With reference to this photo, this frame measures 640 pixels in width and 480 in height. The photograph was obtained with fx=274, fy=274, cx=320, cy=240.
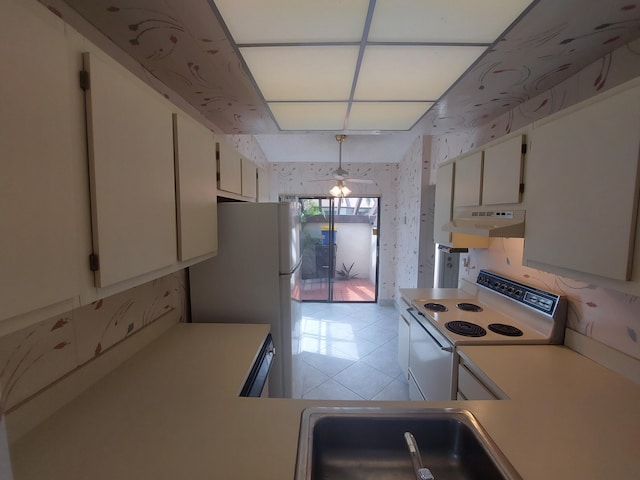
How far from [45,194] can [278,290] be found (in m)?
1.34

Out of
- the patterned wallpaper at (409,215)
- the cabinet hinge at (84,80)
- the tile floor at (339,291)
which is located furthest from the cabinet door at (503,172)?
the tile floor at (339,291)

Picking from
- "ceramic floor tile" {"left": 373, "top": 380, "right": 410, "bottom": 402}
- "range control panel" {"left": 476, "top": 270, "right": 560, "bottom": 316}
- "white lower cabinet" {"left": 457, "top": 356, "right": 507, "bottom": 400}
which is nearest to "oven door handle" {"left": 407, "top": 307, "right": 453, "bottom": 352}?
"white lower cabinet" {"left": 457, "top": 356, "right": 507, "bottom": 400}

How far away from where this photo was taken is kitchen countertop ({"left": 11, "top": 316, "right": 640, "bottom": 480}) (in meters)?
0.77

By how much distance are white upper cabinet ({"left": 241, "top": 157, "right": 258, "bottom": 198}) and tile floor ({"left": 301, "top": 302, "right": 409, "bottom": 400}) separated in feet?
5.62

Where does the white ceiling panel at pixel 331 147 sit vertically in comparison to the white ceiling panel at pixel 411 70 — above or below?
above

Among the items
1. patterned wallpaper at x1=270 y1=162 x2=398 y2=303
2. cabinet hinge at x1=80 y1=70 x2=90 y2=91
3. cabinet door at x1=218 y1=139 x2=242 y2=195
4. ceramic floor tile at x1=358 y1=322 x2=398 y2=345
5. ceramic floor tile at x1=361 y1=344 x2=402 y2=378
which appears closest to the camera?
cabinet hinge at x1=80 y1=70 x2=90 y2=91

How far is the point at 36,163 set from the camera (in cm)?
62

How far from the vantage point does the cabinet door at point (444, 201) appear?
2128mm

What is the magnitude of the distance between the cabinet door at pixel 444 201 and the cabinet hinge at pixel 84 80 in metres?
2.07

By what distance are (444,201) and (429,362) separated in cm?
123

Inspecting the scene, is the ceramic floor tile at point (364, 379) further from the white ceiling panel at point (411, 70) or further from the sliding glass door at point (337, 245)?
the white ceiling panel at point (411, 70)

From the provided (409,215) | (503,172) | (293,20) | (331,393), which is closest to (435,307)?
(503,172)

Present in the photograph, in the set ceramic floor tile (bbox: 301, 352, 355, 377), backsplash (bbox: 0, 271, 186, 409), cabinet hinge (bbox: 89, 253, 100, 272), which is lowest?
ceramic floor tile (bbox: 301, 352, 355, 377)

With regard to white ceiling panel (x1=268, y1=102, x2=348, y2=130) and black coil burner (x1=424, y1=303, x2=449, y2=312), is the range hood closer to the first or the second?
black coil burner (x1=424, y1=303, x2=449, y2=312)
